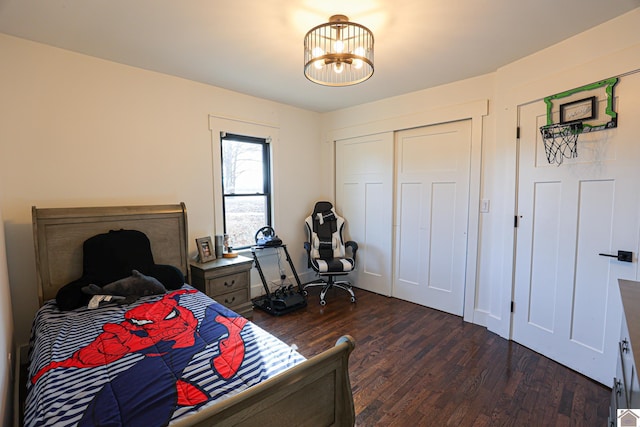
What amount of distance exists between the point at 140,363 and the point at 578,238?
305 cm

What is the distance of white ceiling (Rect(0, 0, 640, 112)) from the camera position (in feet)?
6.12

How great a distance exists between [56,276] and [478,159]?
3994 mm

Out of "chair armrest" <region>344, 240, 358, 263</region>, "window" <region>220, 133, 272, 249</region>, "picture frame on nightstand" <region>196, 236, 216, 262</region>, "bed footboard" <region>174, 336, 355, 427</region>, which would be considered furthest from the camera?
"chair armrest" <region>344, 240, 358, 263</region>

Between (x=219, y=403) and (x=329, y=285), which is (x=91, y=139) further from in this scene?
(x=329, y=285)

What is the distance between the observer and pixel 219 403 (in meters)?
0.91

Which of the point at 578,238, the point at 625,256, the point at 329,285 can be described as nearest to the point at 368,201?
the point at 329,285

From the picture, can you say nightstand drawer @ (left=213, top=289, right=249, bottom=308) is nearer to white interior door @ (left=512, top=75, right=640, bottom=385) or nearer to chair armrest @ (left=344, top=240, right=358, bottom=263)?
chair armrest @ (left=344, top=240, right=358, bottom=263)

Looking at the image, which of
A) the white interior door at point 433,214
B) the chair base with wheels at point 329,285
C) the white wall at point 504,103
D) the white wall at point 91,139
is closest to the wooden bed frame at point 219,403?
the white wall at point 91,139

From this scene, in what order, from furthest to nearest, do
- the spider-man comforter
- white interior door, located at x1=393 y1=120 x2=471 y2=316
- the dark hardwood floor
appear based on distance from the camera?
white interior door, located at x1=393 y1=120 x2=471 y2=316 → the dark hardwood floor → the spider-man comforter

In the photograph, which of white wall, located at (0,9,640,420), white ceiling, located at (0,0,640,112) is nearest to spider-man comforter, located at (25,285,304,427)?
white wall, located at (0,9,640,420)

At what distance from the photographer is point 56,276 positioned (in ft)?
7.63

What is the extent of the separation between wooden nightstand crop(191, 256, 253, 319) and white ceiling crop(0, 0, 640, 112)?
76.9 inches

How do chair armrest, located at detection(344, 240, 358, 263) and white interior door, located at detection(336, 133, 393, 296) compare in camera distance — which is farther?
chair armrest, located at detection(344, 240, 358, 263)

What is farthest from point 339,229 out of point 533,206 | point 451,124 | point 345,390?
point 345,390
